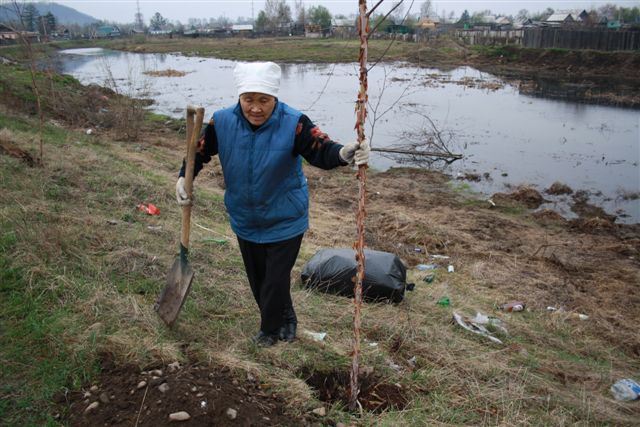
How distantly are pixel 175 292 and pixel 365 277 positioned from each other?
5.55 feet

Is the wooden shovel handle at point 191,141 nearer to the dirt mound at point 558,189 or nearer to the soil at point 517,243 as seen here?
the soil at point 517,243

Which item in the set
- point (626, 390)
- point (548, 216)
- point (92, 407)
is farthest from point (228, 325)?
point (548, 216)

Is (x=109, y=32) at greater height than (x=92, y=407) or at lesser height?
greater

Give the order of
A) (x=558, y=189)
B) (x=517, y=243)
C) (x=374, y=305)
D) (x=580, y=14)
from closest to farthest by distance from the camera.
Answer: (x=374, y=305), (x=517, y=243), (x=558, y=189), (x=580, y=14)

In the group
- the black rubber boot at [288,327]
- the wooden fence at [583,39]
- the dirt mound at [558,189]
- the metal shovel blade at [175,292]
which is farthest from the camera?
the wooden fence at [583,39]

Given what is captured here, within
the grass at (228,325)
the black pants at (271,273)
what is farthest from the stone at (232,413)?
the black pants at (271,273)

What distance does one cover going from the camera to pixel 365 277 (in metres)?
4.00

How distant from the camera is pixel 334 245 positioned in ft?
18.9

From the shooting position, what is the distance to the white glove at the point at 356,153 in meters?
2.09

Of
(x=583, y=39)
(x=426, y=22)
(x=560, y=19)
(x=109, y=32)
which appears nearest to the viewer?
(x=426, y=22)

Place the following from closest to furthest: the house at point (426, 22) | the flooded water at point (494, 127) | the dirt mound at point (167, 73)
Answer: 1. the house at point (426, 22)
2. the flooded water at point (494, 127)
3. the dirt mound at point (167, 73)

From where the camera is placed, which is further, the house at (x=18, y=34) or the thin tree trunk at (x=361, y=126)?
the house at (x=18, y=34)

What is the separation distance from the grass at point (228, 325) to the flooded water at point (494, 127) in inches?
88.0

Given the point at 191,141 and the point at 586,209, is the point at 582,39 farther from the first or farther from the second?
the point at 191,141
